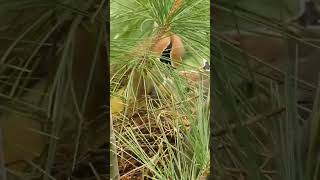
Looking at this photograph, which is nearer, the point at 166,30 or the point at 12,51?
the point at 12,51

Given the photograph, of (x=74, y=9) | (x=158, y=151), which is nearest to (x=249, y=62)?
(x=74, y=9)

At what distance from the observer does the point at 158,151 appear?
3.52ft

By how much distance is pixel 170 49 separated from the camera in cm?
106

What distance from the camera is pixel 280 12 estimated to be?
0.74 metres

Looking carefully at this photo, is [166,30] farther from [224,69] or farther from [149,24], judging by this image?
[224,69]

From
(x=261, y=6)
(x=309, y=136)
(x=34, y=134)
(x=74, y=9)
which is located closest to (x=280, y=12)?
(x=261, y=6)

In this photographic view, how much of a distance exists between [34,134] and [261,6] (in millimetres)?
401

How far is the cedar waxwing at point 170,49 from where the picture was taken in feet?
3.47

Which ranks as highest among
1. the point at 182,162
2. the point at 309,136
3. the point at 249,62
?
the point at 249,62

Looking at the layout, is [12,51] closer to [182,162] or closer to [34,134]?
[34,134]

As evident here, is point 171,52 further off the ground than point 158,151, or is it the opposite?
point 171,52

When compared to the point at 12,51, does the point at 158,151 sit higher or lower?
lower

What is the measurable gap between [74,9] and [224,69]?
0.83 ft

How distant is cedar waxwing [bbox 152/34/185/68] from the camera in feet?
3.47
